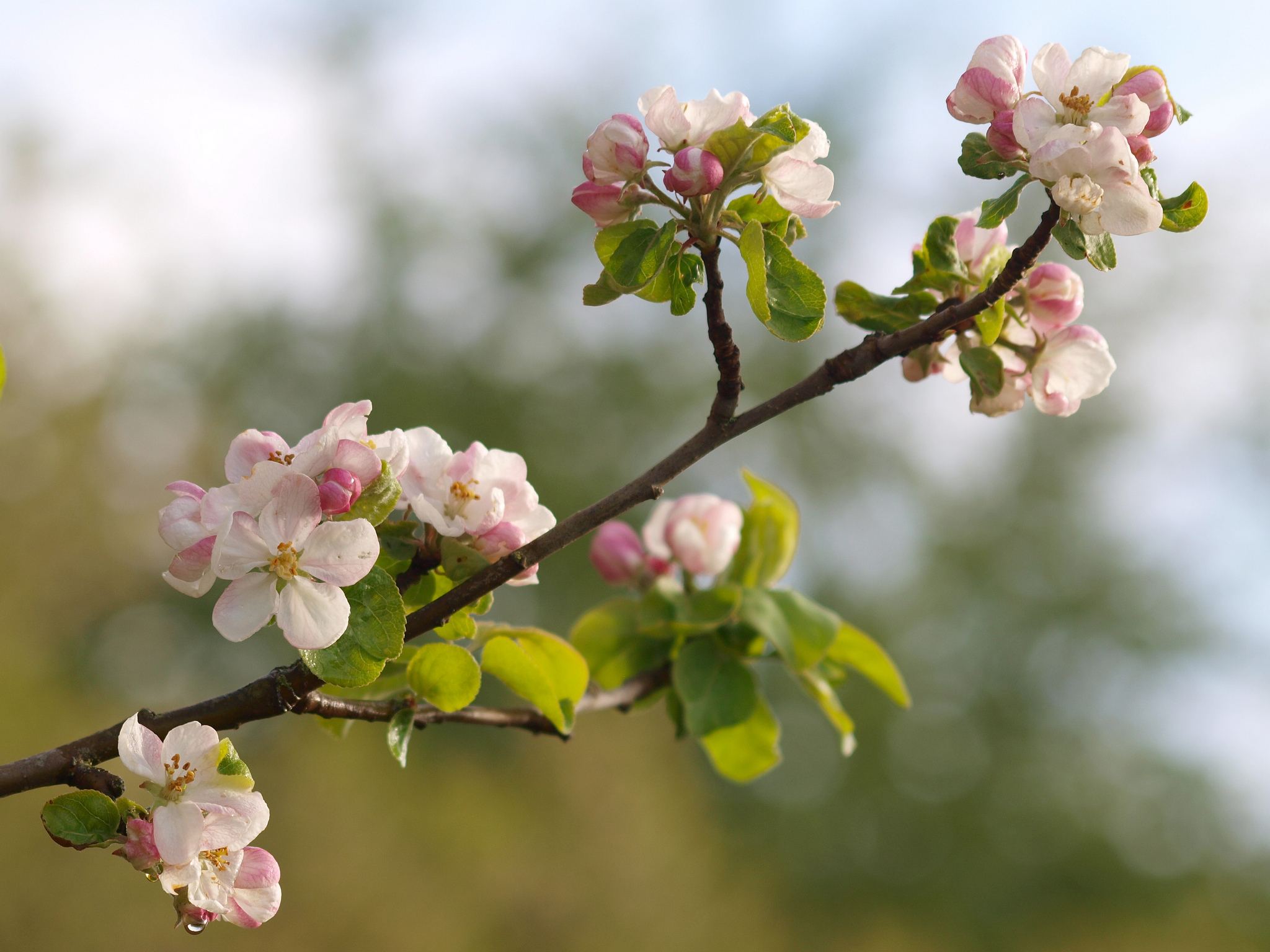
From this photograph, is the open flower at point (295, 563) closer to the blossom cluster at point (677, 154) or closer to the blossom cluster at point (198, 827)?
the blossom cluster at point (198, 827)

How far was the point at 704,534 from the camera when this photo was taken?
43.3 inches

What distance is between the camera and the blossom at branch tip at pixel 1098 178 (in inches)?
19.6

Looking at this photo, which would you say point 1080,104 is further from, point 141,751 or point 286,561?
point 141,751

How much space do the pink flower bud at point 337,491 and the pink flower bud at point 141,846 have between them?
7.3 inches

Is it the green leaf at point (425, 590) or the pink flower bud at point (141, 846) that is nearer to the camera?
the pink flower bud at point (141, 846)

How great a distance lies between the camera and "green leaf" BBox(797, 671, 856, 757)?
3.34 ft

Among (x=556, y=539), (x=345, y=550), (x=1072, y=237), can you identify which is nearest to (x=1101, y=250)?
(x=1072, y=237)

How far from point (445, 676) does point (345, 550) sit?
0.21 meters

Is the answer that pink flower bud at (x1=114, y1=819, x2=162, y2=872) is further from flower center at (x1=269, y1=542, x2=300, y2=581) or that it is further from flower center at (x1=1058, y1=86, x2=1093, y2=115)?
flower center at (x1=1058, y1=86, x2=1093, y2=115)

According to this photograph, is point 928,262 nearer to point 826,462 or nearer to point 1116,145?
point 1116,145

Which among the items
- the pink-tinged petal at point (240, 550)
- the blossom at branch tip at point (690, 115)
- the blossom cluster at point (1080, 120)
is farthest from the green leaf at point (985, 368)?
the pink-tinged petal at point (240, 550)

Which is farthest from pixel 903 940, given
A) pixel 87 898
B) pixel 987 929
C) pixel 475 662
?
pixel 475 662

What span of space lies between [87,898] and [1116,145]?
4.87 meters

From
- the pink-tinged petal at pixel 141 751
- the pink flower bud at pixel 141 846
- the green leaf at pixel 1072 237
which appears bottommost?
the pink flower bud at pixel 141 846
